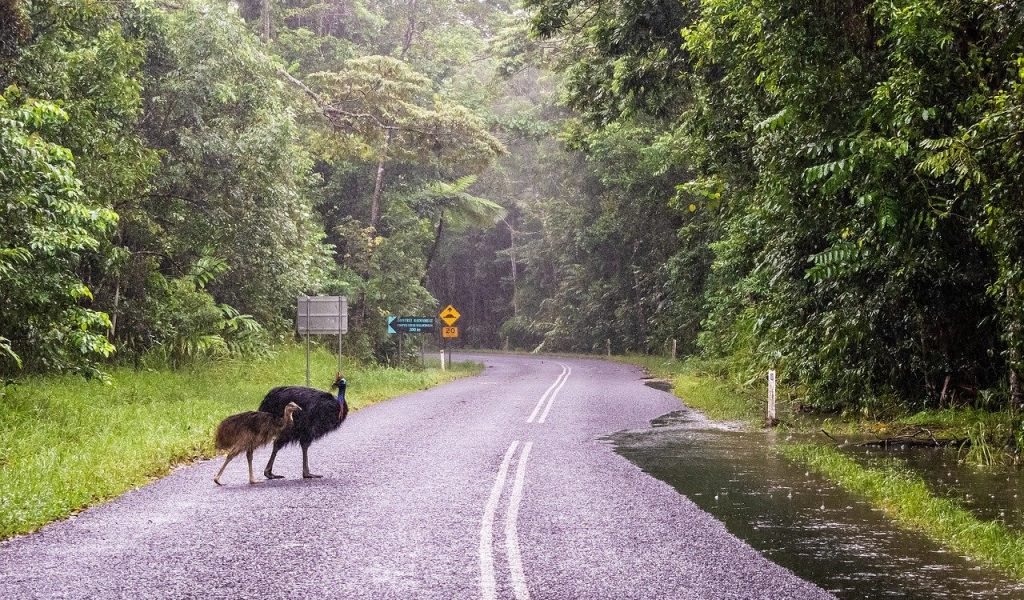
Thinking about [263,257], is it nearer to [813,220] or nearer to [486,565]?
[813,220]

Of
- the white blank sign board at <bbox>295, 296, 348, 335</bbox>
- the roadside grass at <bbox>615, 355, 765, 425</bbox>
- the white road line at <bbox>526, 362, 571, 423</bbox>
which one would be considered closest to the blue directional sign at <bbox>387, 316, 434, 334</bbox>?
the white road line at <bbox>526, 362, 571, 423</bbox>

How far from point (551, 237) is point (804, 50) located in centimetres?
4695

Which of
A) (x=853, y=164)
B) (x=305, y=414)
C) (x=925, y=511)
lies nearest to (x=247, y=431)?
(x=305, y=414)

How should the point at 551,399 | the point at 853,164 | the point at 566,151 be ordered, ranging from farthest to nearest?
1. the point at 566,151
2. the point at 551,399
3. the point at 853,164

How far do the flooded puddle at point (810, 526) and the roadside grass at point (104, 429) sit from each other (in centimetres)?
653

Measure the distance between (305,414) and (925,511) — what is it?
687 centimetres

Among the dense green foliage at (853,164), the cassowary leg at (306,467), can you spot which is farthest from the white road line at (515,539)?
the dense green foliage at (853,164)

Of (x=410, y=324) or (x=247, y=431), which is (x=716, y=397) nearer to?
(x=247, y=431)

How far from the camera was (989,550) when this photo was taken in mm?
7824

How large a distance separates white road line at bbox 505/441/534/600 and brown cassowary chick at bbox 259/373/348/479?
7.52 ft

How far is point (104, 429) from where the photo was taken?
1444 cm

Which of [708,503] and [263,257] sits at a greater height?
[263,257]

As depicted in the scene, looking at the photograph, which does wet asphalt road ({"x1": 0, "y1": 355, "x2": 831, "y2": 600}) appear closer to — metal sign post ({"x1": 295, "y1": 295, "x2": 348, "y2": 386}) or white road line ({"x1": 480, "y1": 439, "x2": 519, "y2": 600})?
white road line ({"x1": 480, "y1": 439, "x2": 519, "y2": 600})

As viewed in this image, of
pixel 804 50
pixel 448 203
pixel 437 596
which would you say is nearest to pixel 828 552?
pixel 437 596
